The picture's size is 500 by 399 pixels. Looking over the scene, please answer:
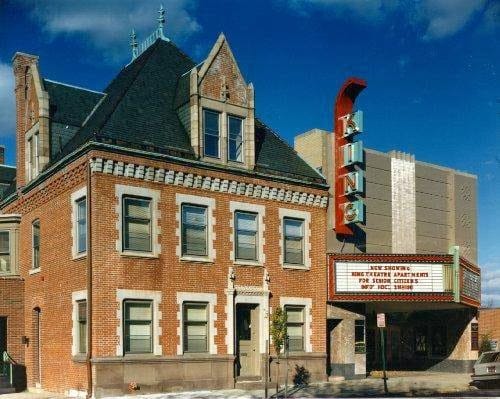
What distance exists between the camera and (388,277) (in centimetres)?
3091

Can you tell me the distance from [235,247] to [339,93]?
9.33 metres

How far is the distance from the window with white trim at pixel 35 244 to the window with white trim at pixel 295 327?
1090 centimetres

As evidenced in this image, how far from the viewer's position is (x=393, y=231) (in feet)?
114

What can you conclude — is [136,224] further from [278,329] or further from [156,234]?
[278,329]

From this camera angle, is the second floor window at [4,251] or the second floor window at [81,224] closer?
the second floor window at [81,224]

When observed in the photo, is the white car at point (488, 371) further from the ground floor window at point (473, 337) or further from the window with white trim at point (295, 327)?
the ground floor window at point (473, 337)

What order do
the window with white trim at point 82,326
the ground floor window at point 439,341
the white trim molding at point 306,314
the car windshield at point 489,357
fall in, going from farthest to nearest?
the ground floor window at point 439,341
the white trim molding at point 306,314
the car windshield at point 489,357
the window with white trim at point 82,326

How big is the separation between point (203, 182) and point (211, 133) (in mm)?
2205

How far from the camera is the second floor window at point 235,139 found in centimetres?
2859

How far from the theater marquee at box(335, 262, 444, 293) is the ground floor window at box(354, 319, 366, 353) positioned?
79.4 inches

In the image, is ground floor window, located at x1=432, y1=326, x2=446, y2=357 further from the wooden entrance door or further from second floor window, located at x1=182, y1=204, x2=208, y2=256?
second floor window, located at x1=182, y1=204, x2=208, y2=256

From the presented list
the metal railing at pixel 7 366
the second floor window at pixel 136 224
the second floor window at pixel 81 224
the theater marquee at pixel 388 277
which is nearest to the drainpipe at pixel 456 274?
the theater marquee at pixel 388 277

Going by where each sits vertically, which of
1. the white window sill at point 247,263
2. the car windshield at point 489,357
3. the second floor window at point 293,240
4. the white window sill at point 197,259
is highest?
the second floor window at point 293,240

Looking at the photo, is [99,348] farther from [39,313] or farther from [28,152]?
[28,152]
